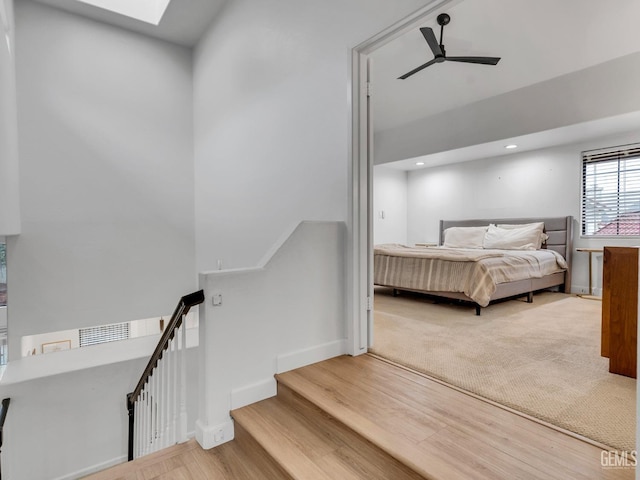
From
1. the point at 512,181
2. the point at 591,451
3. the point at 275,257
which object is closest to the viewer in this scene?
the point at 591,451

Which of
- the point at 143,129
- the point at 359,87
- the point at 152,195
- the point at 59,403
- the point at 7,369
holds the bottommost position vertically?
the point at 59,403

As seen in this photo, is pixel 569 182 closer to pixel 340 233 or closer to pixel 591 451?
pixel 340 233

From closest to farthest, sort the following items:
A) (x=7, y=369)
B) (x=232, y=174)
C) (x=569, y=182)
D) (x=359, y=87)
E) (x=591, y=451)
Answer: (x=591, y=451) → (x=359, y=87) → (x=7, y=369) → (x=232, y=174) → (x=569, y=182)

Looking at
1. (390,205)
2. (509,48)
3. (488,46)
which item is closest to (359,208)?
(488,46)

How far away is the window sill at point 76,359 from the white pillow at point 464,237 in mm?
4028

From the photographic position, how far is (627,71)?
326 centimetres

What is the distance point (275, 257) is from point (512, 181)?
4.54m

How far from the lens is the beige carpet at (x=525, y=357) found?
4.73 feet

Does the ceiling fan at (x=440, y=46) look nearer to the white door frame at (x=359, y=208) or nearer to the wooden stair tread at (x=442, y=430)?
the white door frame at (x=359, y=208)

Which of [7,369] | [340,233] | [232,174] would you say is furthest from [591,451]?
[7,369]

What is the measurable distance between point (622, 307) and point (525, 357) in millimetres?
603

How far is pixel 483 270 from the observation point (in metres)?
3.09

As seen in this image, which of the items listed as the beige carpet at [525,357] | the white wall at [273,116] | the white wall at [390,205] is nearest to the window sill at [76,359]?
the white wall at [273,116]

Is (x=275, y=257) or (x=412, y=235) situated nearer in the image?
(x=275, y=257)
